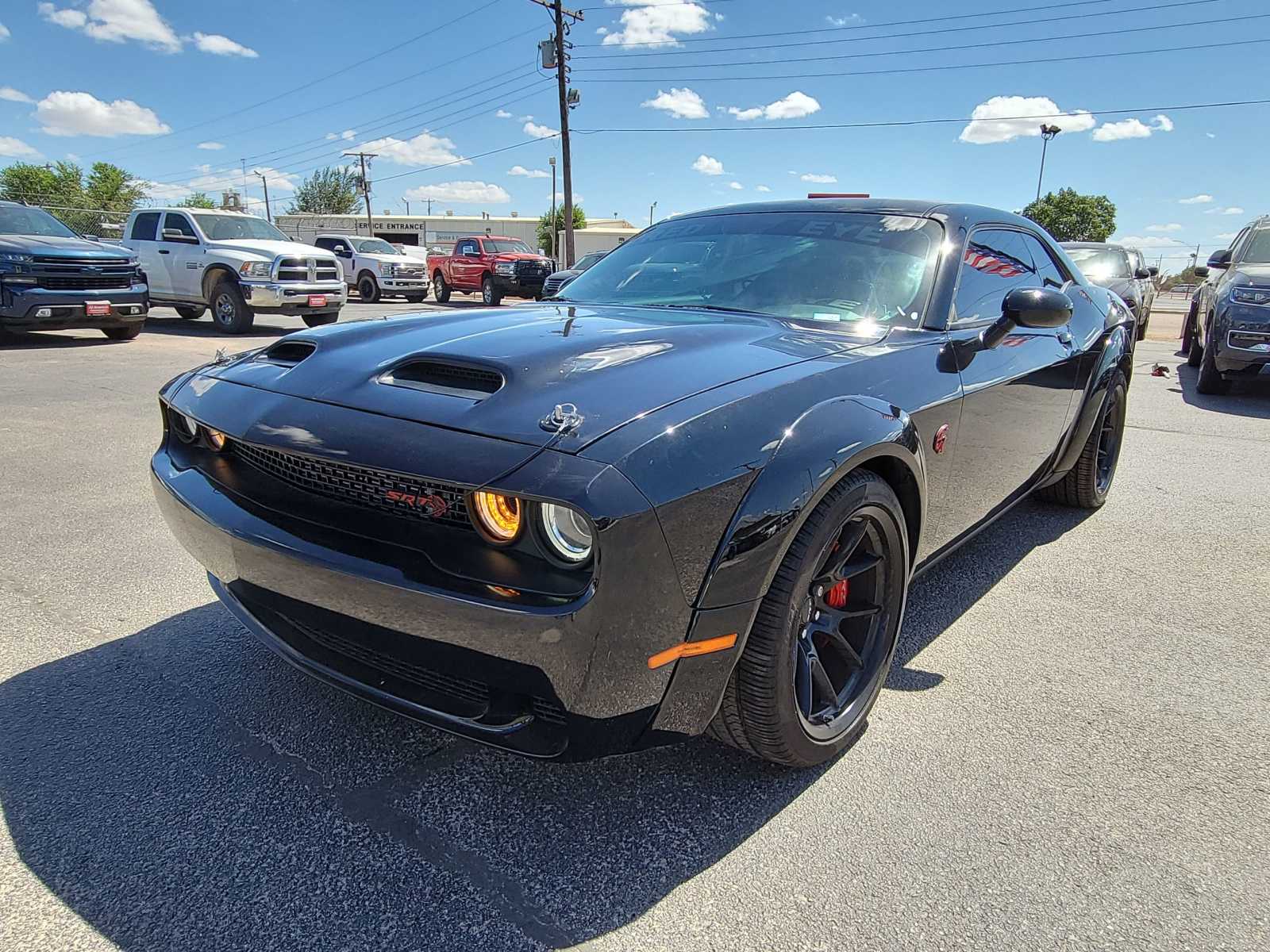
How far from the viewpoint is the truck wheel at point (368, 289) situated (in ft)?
64.6

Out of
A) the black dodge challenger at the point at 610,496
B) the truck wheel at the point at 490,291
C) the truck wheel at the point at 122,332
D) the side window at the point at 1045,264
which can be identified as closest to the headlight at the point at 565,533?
the black dodge challenger at the point at 610,496

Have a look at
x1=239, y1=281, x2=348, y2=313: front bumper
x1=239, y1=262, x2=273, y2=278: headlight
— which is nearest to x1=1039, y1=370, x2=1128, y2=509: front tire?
x1=239, y1=281, x2=348, y2=313: front bumper

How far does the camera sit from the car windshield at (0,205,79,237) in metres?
9.90

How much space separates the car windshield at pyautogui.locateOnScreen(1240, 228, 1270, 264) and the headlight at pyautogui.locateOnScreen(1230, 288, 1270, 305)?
55.8 inches

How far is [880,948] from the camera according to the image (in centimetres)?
154

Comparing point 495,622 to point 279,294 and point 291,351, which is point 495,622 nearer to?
point 291,351

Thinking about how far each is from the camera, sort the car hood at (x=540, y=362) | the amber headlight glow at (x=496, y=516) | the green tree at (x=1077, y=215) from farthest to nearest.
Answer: the green tree at (x=1077, y=215), the car hood at (x=540, y=362), the amber headlight glow at (x=496, y=516)

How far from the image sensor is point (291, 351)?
2305 millimetres

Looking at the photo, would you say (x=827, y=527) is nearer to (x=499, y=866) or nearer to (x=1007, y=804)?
(x=1007, y=804)

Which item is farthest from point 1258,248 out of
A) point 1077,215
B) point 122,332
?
point 1077,215

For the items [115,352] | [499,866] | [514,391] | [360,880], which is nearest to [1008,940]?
[499,866]

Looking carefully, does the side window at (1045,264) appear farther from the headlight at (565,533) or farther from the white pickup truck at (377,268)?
the white pickup truck at (377,268)

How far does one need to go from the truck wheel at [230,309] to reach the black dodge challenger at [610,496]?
34.6ft

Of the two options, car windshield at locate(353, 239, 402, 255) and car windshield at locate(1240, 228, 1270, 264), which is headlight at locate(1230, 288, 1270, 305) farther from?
car windshield at locate(353, 239, 402, 255)
